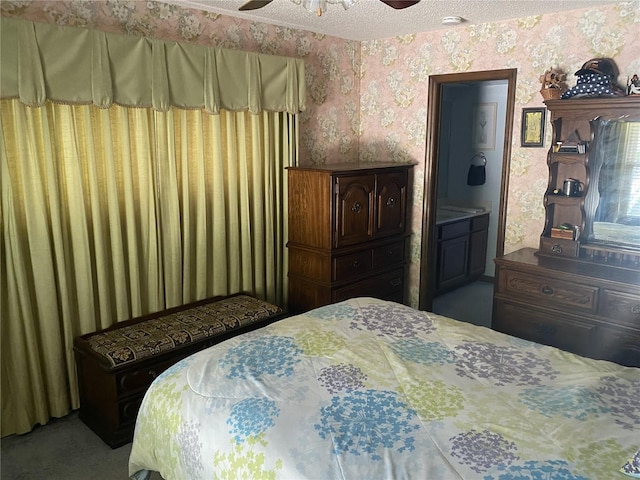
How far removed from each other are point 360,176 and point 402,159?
2.48 ft

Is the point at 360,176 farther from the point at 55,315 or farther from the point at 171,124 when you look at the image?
the point at 55,315

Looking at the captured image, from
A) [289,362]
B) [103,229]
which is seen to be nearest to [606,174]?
[289,362]

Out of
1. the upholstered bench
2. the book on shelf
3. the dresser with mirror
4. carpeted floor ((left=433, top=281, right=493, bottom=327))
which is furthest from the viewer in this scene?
carpeted floor ((left=433, top=281, right=493, bottom=327))

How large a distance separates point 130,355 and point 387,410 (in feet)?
5.11

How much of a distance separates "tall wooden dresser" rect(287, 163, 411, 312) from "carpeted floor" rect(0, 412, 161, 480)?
1.69m

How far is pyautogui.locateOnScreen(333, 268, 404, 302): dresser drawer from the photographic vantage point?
3851 mm

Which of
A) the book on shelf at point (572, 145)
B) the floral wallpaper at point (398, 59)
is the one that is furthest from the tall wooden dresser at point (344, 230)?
the book on shelf at point (572, 145)

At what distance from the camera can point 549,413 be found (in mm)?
1715

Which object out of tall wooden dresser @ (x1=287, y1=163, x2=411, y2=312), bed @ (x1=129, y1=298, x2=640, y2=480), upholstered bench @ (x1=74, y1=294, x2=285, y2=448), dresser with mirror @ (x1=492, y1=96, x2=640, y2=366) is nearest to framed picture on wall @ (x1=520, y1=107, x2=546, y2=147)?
dresser with mirror @ (x1=492, y1=96, x2=640, y2=366)

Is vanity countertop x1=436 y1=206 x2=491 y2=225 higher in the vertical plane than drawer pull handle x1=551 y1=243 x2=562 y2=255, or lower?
lower

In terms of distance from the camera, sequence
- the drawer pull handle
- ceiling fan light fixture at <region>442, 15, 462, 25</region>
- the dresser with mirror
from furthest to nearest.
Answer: ceiling fan light fixture at <region>442, 15, 462, 25</region> → the drawer pull handle → the dresser with mirror

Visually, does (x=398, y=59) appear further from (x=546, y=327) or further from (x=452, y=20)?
(x=546, y=327)

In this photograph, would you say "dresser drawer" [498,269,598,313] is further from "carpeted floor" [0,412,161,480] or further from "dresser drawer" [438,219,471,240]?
"carpeted floor" [0,412,161,480]

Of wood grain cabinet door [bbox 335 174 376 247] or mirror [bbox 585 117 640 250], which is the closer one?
mirror [bbox 585 117 640 250]
